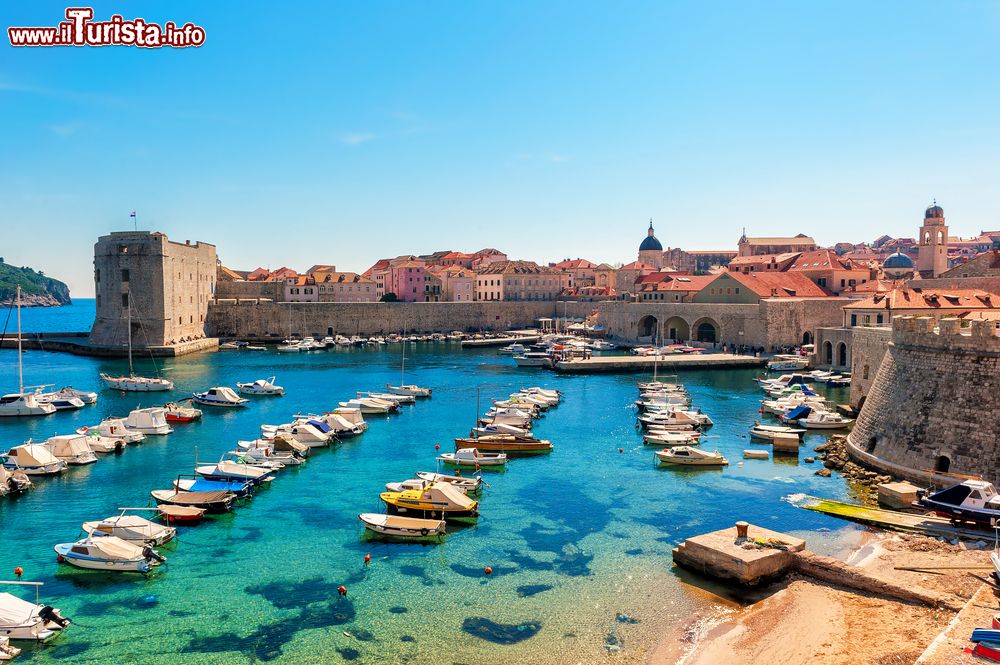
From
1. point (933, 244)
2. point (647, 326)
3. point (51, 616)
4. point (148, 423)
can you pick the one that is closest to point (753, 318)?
point (647, 326)

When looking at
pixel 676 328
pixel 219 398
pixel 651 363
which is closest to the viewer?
pixel 219 398

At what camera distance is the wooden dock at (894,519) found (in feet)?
60.0

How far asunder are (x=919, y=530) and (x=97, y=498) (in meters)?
24.2

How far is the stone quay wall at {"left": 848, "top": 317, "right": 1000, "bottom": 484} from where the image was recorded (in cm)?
2041

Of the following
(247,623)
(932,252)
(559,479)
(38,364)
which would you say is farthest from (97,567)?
(932,252)

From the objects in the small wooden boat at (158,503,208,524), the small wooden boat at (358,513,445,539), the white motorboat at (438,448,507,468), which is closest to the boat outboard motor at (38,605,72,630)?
the small wooden boat at (158,503,208,524)

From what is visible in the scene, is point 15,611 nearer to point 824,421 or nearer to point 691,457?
point 691,457

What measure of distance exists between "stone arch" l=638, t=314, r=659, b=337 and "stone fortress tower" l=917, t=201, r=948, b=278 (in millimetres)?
28400

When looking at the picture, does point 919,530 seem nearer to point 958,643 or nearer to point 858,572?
point 858,572

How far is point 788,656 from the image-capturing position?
13.3 meters

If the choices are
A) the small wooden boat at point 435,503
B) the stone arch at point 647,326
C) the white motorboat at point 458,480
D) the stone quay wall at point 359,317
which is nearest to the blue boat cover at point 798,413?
the white motorboat at point 458,480

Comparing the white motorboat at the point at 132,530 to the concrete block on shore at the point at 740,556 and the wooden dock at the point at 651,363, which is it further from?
the wooden dock at the point at 651,363

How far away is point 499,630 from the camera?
14.8 meters

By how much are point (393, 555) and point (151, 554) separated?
5891mm
